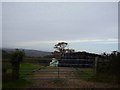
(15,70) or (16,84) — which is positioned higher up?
(15,70)

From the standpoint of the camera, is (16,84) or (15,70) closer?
(16,84)

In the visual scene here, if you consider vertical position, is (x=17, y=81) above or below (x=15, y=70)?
below

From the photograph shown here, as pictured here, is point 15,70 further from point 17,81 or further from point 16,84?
point 16,84

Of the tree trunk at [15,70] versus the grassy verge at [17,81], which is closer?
the grassy verge at [17,81]

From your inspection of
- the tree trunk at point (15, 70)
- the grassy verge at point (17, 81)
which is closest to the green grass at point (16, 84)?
the grassy verge at point (17, 81)

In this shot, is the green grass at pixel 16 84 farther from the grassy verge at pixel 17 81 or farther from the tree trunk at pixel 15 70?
the tree trunk at pixel 15 70

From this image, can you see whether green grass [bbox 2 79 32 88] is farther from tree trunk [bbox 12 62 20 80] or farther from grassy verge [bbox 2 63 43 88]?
tree trunk [bbox 12 62 20 80]

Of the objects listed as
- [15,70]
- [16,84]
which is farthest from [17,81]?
[15,70]

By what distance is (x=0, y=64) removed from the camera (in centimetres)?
315

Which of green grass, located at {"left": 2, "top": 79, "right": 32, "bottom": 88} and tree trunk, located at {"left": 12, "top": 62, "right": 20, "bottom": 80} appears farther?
tree trunk, located at {"left": 12, "top": 62, "right": 20, "bottom": 80}

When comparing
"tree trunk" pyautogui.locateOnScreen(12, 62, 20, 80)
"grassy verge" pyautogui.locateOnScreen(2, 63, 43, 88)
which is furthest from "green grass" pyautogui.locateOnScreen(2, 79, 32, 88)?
"tree trunk" pyautogui.locateOnScreen(12, 62, 20, 80)

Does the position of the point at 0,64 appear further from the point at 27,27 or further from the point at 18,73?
the point at 27,27

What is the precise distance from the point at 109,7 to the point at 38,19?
200 centimetres

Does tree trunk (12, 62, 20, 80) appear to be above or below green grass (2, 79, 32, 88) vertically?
above
